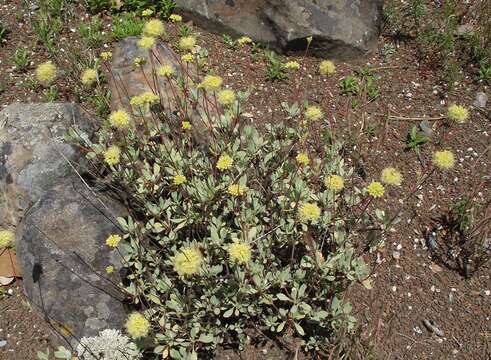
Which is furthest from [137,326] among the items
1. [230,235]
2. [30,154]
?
[30,154]

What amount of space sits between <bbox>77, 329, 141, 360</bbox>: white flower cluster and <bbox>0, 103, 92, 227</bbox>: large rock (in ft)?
4.23

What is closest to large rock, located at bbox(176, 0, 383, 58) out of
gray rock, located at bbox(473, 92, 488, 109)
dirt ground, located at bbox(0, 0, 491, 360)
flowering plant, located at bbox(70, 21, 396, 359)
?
dirt ground, located at bbox(0, 0, 491, 360)

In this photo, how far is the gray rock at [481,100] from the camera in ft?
15.8

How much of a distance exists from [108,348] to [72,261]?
686 millimetres

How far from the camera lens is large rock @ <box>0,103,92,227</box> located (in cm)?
372

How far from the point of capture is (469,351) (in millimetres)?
3387

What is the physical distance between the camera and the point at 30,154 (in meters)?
3.79

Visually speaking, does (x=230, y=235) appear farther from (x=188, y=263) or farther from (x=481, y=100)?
(x=481, y=100)

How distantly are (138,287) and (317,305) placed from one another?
4.33 feet

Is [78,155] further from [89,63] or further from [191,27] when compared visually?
[191,27]

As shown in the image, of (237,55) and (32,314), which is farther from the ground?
(237,55)

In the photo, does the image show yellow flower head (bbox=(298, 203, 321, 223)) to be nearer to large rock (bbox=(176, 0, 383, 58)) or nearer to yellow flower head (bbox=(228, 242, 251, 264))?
yellow flower head (bbox=(228, 242, 251, 264))

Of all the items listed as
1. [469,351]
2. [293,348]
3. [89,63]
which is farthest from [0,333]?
[469,351]

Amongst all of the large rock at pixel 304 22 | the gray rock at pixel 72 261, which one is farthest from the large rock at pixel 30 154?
the large rock at pixel 304 22
